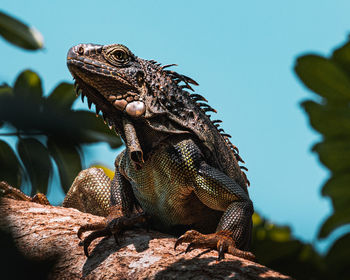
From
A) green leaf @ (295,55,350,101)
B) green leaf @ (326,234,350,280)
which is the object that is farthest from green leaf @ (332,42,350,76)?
green leaf @ (326,234,350,280)

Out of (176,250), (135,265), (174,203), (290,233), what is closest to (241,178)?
(174,203)

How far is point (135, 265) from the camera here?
11.4ft

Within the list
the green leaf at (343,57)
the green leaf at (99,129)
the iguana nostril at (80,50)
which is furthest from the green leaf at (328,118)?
the iguana nostril at (80,50)

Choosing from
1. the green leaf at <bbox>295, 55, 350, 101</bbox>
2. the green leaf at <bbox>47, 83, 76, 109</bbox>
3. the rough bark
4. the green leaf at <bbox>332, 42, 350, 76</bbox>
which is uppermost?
the green leaf at <bbox>332, 42, 350, 76</bbox>

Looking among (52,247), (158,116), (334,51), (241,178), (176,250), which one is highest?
(334,51)

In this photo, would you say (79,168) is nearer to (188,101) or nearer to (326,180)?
(188,101)

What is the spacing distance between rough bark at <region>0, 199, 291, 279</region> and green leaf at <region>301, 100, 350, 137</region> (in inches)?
235

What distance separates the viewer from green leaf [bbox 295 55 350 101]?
8.70 meters

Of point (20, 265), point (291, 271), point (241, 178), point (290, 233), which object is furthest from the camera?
point (290, 233)

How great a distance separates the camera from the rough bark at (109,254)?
10.5 ft

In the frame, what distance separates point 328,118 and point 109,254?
6.61 metres

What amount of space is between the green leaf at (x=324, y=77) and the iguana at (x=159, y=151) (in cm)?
491

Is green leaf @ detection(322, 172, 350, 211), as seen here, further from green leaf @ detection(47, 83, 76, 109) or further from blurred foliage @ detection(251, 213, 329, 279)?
green leaf @ detection(47, 83, 76, 109)

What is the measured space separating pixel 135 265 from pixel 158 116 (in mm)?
1557
